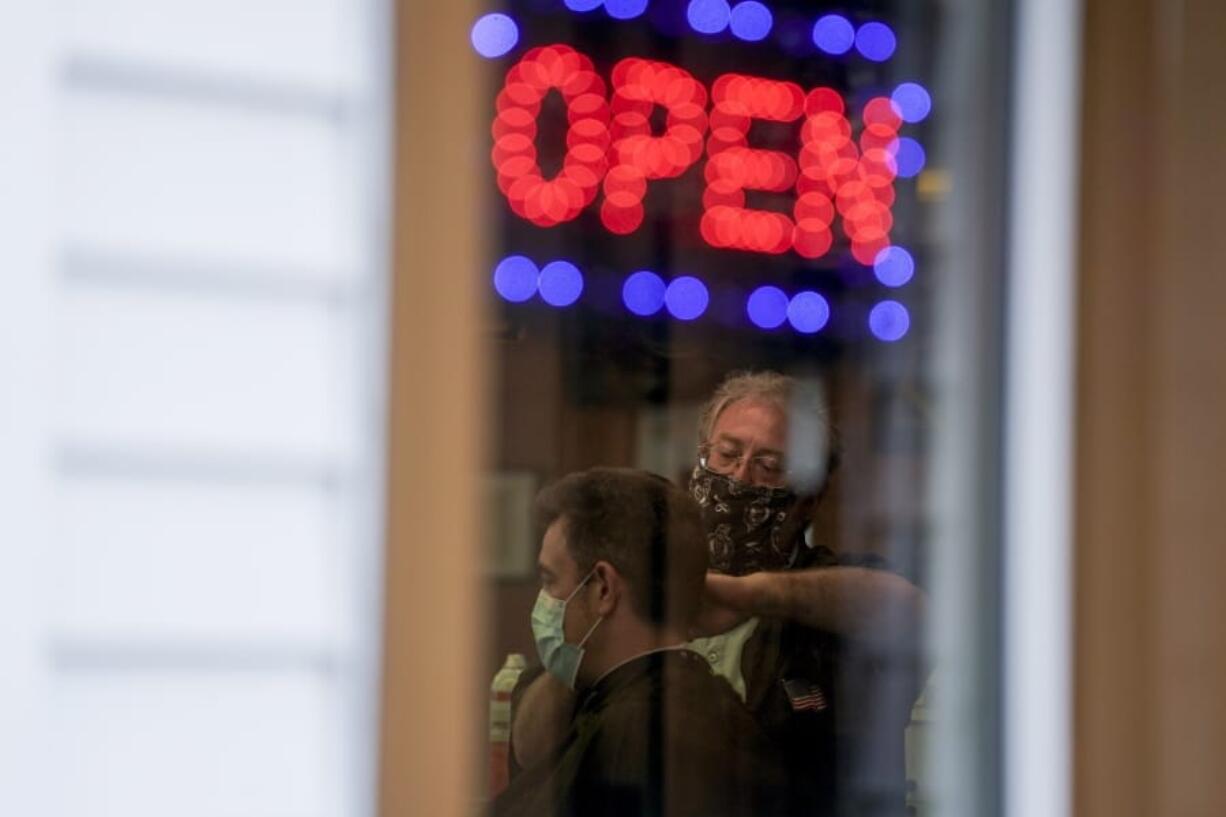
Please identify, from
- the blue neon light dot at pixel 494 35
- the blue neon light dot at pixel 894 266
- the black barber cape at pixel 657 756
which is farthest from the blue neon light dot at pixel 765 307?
the blue neon light dot at pixel 494 35

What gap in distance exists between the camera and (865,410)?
5.40ft

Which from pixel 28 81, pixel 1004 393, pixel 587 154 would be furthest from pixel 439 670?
pixel 587 154

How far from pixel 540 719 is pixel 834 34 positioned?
2.83 ft

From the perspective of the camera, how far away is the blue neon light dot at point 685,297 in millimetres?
1919

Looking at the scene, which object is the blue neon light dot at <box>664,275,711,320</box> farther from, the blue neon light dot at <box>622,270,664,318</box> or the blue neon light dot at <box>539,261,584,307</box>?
the blue neon light dot at <box>539,261,584,307</box>

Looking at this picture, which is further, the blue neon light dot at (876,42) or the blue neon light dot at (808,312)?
the blue neon light dot at (808,312)

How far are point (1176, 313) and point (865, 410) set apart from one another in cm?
33

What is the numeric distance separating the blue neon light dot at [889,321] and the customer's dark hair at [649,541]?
399 mm

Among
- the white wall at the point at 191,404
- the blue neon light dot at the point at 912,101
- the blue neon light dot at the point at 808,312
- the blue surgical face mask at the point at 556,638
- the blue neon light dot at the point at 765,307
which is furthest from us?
the blue neon light dot at the point at 765,307

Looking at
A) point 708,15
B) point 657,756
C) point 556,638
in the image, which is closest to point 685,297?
point 708,15

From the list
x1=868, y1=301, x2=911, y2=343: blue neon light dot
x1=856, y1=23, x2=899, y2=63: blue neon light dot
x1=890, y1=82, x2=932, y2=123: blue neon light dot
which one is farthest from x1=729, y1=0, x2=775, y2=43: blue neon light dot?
x1=868, y1=301, x2=911, y2=343: blue neon light dot

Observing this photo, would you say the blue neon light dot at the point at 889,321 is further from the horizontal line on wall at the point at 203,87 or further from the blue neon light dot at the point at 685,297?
the horizontal line on wall at the point at 203,87

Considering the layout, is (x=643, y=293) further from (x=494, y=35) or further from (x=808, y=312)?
(x=494, y=35)

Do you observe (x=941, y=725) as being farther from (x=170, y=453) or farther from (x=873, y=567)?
(x=170, y=453)
